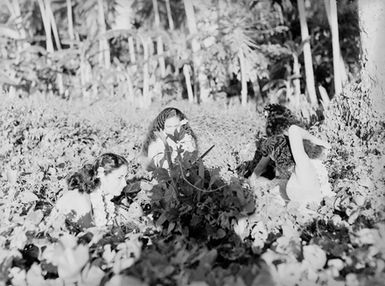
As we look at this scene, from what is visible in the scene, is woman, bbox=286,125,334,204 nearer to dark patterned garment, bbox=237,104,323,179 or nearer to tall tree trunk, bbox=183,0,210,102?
dark patterned garment, bbox=237,104,323,179

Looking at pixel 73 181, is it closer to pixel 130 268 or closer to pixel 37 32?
pixel 130 268

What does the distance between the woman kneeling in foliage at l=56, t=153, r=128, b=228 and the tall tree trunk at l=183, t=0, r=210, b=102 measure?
23.8 ft

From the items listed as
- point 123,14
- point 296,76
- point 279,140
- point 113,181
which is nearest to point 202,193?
point 113,181

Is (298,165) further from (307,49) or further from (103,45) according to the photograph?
(103,45)

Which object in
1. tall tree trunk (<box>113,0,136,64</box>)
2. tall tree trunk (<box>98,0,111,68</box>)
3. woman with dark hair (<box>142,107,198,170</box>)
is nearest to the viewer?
woman with dark hair (<box>142,107,198,170</box>)

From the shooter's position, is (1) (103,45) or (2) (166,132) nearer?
(2) (166,132)

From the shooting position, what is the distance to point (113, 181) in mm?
3496

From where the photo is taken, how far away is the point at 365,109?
4434mm

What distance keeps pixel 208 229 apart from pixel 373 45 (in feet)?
9.40

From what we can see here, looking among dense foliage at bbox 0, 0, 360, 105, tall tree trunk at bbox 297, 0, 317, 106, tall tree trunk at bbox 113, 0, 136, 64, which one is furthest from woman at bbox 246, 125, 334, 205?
tall tree trunk at bbox 113, 0, 136, 64

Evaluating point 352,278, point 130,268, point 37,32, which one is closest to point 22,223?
point 130,268

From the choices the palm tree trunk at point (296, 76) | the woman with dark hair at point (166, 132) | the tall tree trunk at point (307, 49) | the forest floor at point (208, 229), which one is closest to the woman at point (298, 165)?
the forest floor at point (208, 229)

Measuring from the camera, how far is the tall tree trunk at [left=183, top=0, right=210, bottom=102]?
34.1 feet

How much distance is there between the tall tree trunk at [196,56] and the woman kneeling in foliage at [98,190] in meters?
7.25
